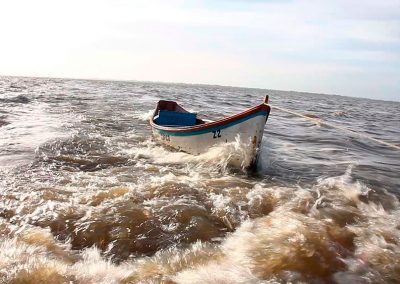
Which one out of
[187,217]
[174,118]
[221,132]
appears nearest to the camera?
[187,217]

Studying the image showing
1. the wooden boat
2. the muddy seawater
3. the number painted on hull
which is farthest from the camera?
the number painted on hull

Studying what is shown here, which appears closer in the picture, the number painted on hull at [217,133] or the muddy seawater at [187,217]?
the muddy seawater at [187,217]

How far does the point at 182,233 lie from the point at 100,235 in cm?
154

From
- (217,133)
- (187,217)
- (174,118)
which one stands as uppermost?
(217,133)

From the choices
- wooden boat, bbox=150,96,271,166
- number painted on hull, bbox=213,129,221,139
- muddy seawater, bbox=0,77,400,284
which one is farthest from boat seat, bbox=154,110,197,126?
number painted on hull, bbox=213,129,221,139

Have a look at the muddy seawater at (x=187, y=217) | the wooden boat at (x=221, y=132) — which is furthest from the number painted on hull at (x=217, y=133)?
the muddy seawater at (x=187, y=217)

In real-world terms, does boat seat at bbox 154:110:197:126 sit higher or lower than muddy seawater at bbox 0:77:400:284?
higher

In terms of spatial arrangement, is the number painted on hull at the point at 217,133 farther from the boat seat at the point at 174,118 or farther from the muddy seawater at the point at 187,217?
the boat seat at the point at 174,118

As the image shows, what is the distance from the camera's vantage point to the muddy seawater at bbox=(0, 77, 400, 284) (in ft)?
17.5

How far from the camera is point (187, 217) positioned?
7.15 m

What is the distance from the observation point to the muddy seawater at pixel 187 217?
5332mm

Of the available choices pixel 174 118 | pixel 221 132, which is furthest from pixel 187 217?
pixel 174 118

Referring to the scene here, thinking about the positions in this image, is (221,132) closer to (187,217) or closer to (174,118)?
(187,217)

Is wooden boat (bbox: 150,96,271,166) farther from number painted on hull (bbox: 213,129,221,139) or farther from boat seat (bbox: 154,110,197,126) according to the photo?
boat seat (bbox: 154,110,197,126)
